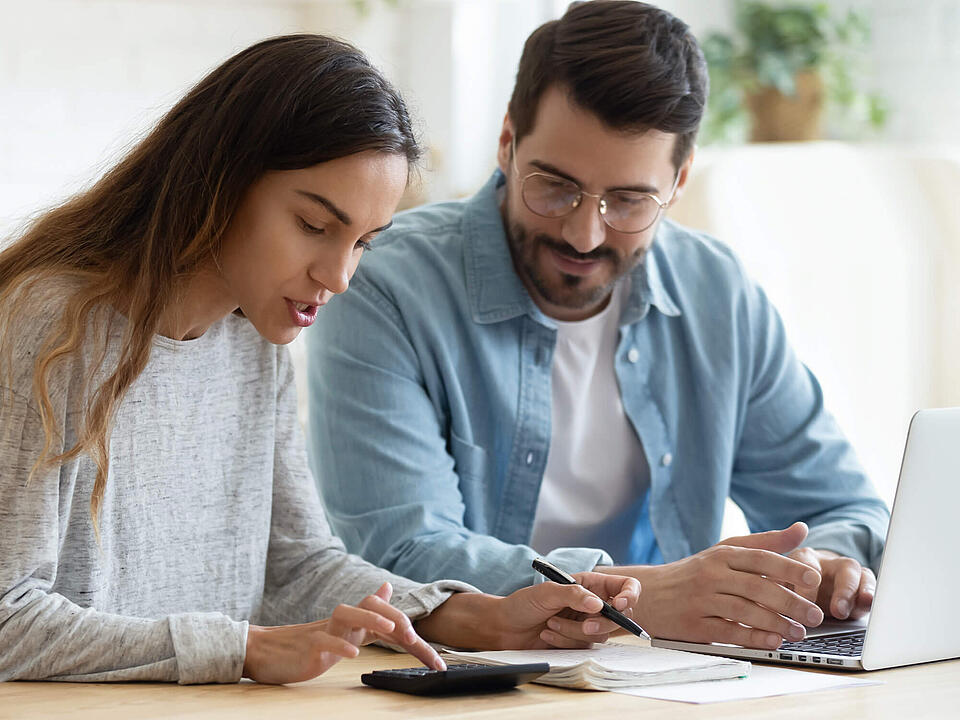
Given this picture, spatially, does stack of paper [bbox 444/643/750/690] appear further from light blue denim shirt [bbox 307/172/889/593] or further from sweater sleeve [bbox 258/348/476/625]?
light blue denim shirt [bbox 307/172/889/593]

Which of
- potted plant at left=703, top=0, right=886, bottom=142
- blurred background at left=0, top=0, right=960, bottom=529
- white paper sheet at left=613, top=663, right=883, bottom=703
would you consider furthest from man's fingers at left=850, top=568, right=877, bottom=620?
potted plant at left=703, top=0, right=886, bottom=142

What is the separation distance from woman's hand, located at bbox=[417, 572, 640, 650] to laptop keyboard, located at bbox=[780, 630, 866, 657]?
0.16 m

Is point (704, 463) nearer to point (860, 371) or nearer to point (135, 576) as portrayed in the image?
point (135, 576)

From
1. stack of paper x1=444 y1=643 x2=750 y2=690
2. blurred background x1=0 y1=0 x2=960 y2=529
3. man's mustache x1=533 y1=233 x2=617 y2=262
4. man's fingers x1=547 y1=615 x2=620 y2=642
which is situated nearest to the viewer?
stack of paper x1=444 y1=643 x2=750 y2=690

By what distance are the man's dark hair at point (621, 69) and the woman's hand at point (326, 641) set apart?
79cm

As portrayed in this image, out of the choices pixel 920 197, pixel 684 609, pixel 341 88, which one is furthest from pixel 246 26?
pixel 684 609

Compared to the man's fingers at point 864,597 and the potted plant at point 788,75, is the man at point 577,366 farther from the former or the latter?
the potted plant at point 788,75

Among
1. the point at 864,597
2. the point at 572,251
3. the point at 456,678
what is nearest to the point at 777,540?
the point at 864,597

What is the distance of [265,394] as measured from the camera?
138 centimetres

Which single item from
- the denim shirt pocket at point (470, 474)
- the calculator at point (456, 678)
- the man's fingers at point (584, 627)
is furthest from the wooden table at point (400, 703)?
the denim shirt pocket at point (470, 474)

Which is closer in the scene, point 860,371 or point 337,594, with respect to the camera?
point 337,594

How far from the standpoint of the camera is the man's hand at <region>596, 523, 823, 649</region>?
122cm

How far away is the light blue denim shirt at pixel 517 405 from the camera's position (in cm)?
155

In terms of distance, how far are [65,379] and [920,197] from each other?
2.30 metres
